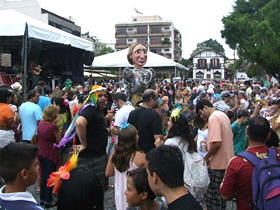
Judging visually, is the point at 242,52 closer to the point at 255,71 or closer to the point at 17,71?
the point at 255,71

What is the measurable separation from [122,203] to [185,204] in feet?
5.29

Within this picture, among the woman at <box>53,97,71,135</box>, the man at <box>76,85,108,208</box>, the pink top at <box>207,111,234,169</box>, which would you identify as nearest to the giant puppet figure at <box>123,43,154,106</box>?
the woman at <box>53,97,71,135</box>

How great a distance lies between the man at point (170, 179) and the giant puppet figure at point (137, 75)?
4.25 meters

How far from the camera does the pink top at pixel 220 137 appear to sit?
12.3 ft

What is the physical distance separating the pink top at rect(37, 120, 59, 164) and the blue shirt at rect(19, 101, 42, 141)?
736mm

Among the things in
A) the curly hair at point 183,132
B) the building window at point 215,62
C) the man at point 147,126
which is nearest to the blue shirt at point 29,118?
the man at point 147,126

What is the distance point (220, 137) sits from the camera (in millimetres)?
3760

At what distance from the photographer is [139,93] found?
626 cm

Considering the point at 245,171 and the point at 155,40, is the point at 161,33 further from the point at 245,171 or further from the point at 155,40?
the point at 245,171

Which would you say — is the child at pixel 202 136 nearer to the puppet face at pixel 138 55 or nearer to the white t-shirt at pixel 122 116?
the white t-shirt at pixel 122 116

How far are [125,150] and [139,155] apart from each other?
152 millimetres

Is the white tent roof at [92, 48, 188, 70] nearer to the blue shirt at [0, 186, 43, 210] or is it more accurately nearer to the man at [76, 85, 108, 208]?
the man at [76, 85, 108, 208]

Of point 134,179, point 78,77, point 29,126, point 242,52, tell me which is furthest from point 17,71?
point 242,52

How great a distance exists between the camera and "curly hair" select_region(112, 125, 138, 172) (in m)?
3.23
